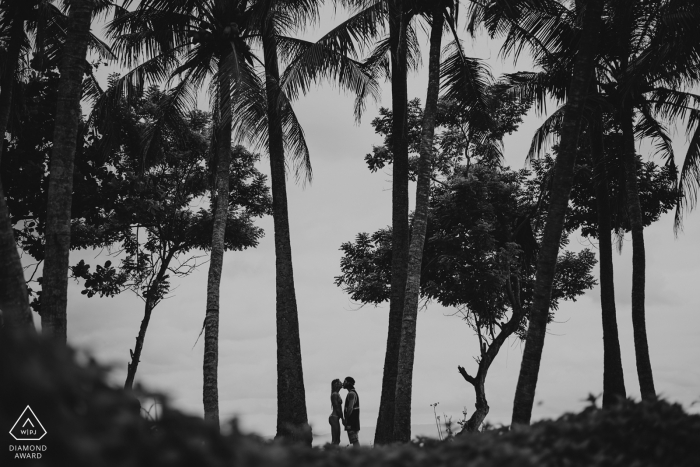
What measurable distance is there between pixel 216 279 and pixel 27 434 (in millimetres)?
11437

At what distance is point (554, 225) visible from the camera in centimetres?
960

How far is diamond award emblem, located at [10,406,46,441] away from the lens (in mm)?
2926

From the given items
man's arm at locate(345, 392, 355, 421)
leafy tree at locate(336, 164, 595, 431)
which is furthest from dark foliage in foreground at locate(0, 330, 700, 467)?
leafy tree at locate(336, 164, 595, 431)

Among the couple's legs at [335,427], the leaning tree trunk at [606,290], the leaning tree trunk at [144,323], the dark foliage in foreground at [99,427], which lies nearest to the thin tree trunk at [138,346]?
the leaning tree trunk at [144,323]

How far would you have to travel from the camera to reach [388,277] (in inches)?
891

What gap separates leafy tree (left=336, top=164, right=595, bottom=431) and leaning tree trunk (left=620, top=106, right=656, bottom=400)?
184 inches

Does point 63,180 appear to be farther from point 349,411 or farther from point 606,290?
point 606,290

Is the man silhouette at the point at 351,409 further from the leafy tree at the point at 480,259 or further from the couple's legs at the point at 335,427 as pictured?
the leafy tree at the point at 480,259

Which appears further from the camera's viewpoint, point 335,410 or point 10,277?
point 335,410

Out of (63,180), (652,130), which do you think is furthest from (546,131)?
(63,180)

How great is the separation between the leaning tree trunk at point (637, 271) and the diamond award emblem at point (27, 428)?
46.7 ft

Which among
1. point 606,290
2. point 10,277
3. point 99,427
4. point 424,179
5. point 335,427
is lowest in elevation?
point 99,427

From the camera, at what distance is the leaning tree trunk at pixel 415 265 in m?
11.7

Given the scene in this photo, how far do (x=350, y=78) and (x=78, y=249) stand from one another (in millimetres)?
12027
